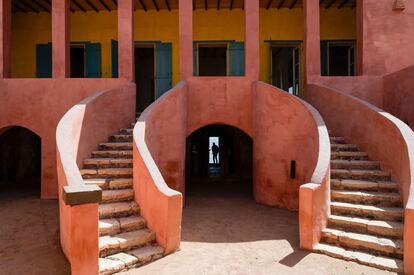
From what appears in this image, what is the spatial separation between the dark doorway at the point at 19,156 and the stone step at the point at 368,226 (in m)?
10.6

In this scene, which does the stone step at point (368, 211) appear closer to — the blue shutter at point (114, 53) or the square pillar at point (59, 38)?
the square pillar at point (59, 38)

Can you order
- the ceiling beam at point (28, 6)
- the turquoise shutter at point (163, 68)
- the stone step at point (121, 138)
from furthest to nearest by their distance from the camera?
1. the turquoise shutter at point (163, 68)
2. the ceiling beam at point (28, 6)
3. the stone step at point (121, 138)

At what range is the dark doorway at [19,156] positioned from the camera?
12312mm

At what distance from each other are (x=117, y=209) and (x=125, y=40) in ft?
18.7

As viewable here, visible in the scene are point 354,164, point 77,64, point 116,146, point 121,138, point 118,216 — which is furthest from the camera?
point 77,64

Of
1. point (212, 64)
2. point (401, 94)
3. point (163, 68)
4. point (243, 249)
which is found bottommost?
point (243, 249)

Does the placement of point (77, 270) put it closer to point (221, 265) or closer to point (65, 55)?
point (221, 265)

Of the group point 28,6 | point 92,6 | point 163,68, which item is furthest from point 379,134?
point 28,6

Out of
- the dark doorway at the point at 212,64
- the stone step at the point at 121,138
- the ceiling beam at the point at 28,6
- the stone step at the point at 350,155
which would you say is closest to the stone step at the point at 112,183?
the stone step at the point at 121,138

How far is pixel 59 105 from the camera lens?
8.70m

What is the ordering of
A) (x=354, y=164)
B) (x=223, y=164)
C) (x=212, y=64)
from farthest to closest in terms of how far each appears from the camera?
(x=212, y=64) < (x=223, y=164) < (x=354, y=164)

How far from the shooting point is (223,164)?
50.4ft

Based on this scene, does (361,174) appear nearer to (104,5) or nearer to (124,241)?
(124,241)

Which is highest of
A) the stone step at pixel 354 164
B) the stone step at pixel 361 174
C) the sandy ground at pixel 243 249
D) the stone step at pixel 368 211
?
the stone step at pixel 354 164
